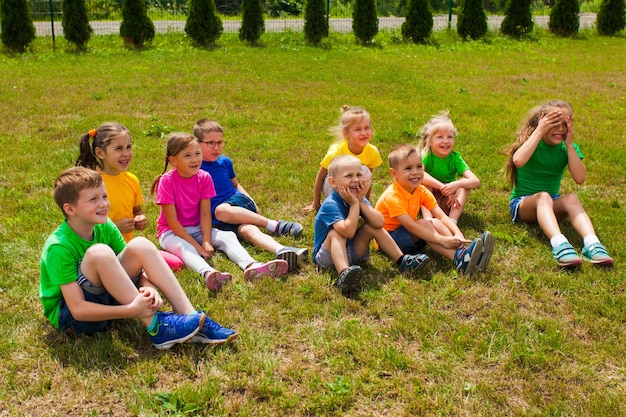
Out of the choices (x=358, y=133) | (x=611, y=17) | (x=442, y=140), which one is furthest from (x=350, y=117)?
(x=611, y=17)

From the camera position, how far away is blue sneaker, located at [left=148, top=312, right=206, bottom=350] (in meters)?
3.53

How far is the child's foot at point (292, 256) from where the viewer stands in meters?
4.61

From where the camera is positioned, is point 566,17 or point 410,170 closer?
point 410,170

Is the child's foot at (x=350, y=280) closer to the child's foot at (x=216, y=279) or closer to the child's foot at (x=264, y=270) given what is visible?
the child's foot at (x=264, y=270)

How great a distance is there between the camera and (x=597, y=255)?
4.61 metres

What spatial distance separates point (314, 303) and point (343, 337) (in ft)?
1.54

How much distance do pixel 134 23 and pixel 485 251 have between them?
597 inches

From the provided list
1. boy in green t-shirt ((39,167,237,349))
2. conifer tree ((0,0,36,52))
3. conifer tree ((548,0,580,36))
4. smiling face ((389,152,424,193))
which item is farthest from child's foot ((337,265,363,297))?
conifer tree ((548,0,580,36))

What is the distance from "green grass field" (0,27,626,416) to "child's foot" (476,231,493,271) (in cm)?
7

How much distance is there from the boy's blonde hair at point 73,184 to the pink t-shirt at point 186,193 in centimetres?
132

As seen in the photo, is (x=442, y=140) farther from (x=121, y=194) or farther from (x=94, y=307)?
(x=94, y=307)

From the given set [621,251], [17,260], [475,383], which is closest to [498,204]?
[621,251]

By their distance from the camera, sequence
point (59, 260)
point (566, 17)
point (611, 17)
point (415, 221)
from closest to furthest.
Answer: point (59, 260)
point (415, 221)
point (566, 17)
point (611, 17)

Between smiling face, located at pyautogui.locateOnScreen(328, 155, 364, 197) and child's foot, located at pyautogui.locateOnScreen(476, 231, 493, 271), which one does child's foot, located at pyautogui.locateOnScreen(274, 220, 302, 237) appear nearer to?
smiling face, located at pyautogui.locateOnScreen(328, 155, 364, 197)
